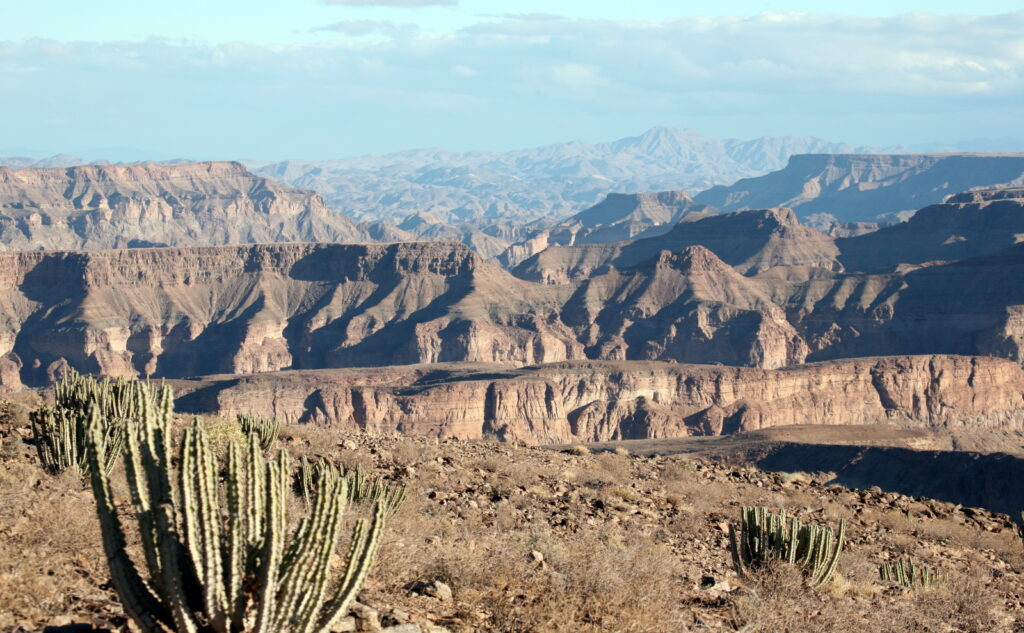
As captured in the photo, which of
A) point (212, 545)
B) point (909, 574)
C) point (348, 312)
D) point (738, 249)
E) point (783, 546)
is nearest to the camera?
point (212, 545)

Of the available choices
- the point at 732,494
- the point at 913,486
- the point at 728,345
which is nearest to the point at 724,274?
the point at 728,345

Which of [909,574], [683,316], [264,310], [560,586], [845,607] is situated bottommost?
[264,310]

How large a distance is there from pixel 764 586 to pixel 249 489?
858 cm

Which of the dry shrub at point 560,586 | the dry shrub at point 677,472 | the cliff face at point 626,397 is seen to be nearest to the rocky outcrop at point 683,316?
the cliff face at point 626,397

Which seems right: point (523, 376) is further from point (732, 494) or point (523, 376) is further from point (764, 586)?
point (764, 586)

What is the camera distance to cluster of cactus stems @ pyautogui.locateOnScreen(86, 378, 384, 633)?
342 inches

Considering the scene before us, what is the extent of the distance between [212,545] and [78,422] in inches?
364

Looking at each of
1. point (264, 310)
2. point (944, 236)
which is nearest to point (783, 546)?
point (264, 310)

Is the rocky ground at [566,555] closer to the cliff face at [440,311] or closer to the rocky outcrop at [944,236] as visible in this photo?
the cliff face at [440,311]

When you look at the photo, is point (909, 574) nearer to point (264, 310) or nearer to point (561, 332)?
point (561, 332)

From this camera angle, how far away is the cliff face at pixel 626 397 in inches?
3383

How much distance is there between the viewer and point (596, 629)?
11.5 m

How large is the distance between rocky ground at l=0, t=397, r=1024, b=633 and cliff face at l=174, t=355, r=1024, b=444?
58482 mm

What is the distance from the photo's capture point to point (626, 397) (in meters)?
94.7
